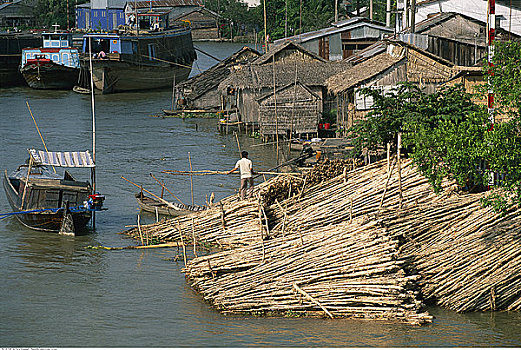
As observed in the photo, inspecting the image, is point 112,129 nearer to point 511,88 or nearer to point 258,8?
point 511,88

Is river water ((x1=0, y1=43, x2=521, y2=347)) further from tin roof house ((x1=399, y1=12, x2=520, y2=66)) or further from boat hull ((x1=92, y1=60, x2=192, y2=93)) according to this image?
boat hull ((x1=92, y1=60, x2=192, y2=93))

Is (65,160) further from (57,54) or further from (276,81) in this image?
(57,54)

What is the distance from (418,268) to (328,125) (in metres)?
13.9

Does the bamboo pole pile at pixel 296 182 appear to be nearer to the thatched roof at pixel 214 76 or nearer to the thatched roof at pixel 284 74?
the thatched roof at pixel 284 74

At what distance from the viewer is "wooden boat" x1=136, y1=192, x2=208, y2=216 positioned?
50.3ft

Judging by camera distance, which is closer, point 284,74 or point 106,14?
point 284,74

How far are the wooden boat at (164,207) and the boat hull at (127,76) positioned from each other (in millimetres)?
23812

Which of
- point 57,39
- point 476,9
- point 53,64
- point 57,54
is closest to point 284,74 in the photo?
point 476,9

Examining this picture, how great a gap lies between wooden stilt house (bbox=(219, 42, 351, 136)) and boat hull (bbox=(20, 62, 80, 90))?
16.2m

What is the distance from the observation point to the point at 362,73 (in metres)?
22.2

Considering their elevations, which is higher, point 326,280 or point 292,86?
point 292,86

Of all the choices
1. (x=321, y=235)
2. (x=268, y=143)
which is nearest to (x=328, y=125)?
(x=268, y=143)

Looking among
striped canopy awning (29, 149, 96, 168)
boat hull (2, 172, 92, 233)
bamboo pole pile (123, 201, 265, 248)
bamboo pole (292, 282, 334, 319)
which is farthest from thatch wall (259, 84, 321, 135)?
bamboo pole (292, 282, 334, 319)

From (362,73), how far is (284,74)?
437cm
